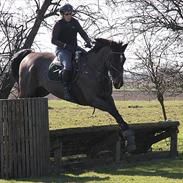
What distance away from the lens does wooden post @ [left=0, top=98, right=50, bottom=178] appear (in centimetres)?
945

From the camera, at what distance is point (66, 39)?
10.7 meters

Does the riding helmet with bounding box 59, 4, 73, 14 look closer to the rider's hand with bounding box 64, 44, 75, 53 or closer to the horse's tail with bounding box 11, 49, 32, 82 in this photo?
the rider's hand with bounding box 64, 44, 75, 53

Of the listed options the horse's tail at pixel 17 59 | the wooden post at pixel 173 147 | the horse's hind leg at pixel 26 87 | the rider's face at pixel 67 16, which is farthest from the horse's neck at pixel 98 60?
the wooden post at pixel 173 147

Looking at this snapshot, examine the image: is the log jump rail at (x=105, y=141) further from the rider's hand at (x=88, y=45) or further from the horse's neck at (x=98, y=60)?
the rider's hand at (x=88, y=45)

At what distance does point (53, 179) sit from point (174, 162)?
3582 mm

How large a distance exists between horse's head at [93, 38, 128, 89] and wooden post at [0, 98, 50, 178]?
55.9 inches

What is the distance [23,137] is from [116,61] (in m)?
2.28

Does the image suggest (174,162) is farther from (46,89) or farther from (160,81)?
(160,81)

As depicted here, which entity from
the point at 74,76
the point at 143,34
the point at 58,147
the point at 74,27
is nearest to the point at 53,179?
the point at 58,147

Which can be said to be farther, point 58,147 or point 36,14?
point 36,14

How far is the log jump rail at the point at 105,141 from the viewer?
1088cm

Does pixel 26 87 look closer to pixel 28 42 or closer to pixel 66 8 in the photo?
pixel 66 8

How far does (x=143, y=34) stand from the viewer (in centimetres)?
1502

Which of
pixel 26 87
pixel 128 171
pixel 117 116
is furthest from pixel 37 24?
pixel 128 171
